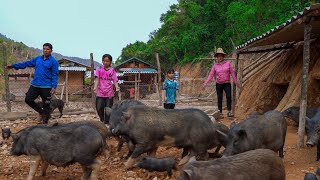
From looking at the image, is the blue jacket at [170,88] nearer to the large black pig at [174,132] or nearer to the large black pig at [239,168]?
the large black pig at [174,132]

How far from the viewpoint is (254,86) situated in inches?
483

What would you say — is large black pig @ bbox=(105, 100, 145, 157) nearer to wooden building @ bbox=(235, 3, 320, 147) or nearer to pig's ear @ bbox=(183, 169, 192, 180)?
pig's ear @ bbox=(183, 169, 192, 180)

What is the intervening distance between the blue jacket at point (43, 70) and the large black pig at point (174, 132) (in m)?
3.28

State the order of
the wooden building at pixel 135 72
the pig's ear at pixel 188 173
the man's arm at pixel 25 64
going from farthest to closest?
the wooden building at pixel 135 72
the man's arm at pixel 25 64
the pig's ear at pixel 188 173

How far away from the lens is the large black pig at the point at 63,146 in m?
4.68

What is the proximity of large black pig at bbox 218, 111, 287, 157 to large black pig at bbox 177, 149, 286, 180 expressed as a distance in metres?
1.06

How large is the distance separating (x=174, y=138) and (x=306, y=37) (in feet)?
10.8

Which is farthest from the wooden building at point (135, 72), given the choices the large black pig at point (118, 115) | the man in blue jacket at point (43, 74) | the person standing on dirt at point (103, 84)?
the large black pig at point (118, 115)

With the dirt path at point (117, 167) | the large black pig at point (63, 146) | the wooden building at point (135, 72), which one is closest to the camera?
the large black pig at point (63, 146)

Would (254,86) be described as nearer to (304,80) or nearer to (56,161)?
(304,80)

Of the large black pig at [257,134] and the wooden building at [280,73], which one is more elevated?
the wooden building at [280,73]

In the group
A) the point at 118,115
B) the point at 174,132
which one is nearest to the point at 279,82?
the point at 118,115

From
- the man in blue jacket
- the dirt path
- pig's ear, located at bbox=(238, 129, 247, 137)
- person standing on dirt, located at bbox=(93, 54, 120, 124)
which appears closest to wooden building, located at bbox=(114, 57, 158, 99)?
person standing on dirt, located at bbox=(93, 54, 120, 124)

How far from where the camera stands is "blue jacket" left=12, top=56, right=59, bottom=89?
790 cm
